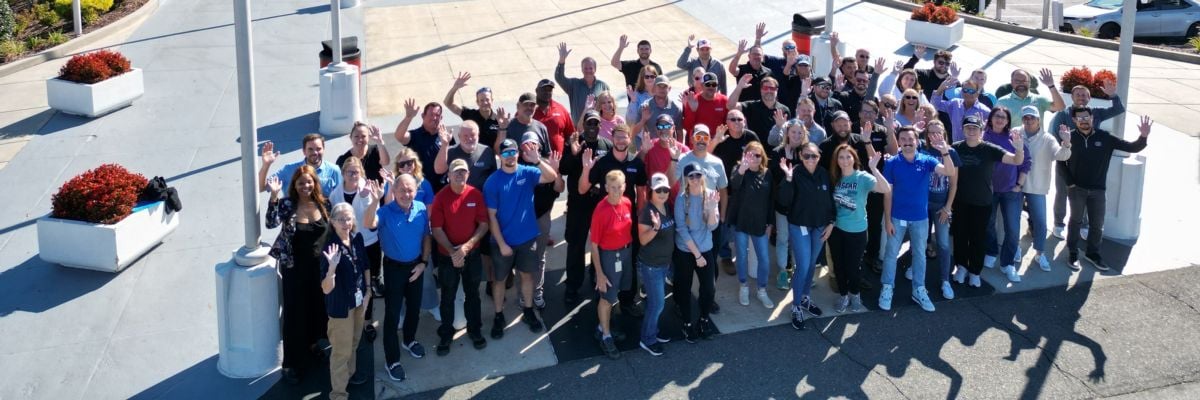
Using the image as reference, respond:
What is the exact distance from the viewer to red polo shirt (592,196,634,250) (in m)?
7.32

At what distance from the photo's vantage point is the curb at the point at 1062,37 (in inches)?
705

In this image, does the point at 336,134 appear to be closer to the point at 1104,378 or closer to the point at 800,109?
the point at 800,109

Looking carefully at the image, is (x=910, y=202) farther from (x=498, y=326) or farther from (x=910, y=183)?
(x=498, y=326)

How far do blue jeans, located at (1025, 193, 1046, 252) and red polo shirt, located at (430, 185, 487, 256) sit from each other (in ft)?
17.7

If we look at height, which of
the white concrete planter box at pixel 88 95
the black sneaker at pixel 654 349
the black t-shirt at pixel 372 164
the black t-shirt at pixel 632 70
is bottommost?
the black sneaker at pixel 654 349

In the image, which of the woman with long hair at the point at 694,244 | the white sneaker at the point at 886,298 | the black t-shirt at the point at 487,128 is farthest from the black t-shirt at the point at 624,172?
the white sneaker at the point at 886,298

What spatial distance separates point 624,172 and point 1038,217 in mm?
4206

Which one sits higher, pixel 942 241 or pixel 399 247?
pixel 399 247

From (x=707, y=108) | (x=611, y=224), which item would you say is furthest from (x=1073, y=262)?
(x=611, y=224)

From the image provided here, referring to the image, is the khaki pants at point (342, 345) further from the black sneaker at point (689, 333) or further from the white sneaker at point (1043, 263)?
the white sneaker at point (1043, 263)

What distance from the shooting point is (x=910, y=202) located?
8281 millimetres

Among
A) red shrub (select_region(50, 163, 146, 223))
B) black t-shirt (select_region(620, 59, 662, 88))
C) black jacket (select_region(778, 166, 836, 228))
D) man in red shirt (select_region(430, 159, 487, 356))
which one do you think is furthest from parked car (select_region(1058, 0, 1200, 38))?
red shrub (select_region(50, 163, 146, 223))

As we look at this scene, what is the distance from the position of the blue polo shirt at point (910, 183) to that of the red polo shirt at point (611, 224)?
2.51m

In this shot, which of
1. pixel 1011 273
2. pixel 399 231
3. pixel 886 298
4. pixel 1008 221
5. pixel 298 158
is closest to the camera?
pixel 399 231
